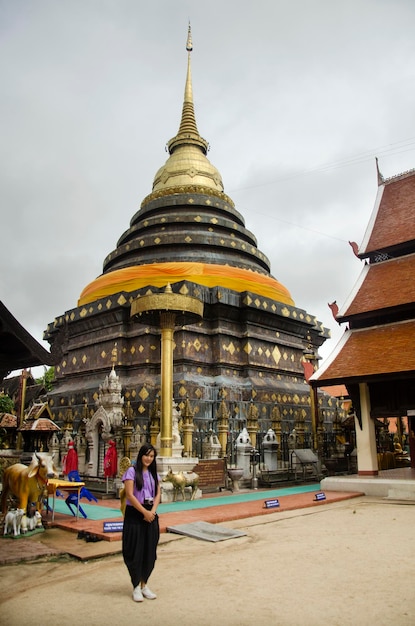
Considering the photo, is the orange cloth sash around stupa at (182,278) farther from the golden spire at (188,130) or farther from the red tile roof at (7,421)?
the golden spire at (188,130)

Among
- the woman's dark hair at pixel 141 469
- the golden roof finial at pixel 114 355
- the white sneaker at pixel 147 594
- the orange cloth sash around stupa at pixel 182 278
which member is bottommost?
the white sneaker at pixel 147 594

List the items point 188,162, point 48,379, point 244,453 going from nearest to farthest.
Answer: point 244,453 < point 188,162 < point 48,379

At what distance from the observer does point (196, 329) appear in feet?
63.1

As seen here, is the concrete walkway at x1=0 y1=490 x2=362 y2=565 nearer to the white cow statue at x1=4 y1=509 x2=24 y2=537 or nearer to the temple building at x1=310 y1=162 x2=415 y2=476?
the white cow statue at x1=4 y1=509 x2=24 y2=537

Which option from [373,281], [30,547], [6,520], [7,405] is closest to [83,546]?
[30,547]

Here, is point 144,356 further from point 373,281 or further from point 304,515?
point 304,515

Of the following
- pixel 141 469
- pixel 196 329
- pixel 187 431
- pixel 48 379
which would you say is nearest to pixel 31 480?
pixel 141 469

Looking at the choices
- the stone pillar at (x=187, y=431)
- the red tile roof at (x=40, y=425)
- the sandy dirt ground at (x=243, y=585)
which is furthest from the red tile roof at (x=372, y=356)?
the red tile roof at (x=40, y=425)

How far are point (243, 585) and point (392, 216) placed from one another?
13.9 metres

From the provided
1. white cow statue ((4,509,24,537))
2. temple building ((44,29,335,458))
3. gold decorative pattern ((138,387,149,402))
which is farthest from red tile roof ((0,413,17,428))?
white cow statue ((4,509,24,537))

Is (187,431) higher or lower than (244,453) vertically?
higher

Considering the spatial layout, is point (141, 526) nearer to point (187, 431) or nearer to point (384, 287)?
point (187, 431)

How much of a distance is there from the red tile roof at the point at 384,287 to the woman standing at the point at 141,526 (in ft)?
34.2

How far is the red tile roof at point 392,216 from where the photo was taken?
15531 mm
